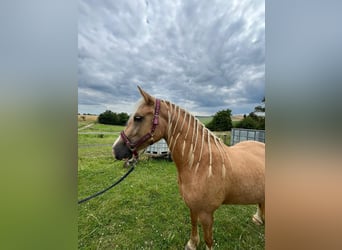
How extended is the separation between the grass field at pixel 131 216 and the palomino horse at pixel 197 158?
38cm

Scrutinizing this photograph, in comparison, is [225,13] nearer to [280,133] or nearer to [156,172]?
[280,133]

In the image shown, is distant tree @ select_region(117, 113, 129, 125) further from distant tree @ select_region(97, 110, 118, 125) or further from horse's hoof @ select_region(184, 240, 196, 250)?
horse's hoof @ select_region(184, 240, 196, 250)

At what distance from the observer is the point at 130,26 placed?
4.01ft

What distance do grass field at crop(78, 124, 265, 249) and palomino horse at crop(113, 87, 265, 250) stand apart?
1.23ft

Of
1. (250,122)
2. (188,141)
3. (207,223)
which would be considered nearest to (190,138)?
(188,141)

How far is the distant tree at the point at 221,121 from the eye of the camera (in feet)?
3.96

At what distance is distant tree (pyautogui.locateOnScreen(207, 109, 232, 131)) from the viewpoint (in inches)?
47.5

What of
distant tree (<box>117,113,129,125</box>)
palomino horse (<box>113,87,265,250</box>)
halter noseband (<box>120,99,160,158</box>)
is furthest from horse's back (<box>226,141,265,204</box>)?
distant tree (<box>117,113,129,125</box>)

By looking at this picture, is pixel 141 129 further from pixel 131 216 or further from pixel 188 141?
pixel 131 216

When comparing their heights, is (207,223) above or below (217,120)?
below

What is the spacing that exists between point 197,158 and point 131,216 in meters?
1.15

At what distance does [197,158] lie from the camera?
1.02 m

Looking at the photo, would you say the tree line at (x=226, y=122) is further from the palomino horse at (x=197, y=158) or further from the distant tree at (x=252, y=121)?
the palomino horse at (x=197, y=158)

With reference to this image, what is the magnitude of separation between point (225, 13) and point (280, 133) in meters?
1.06
